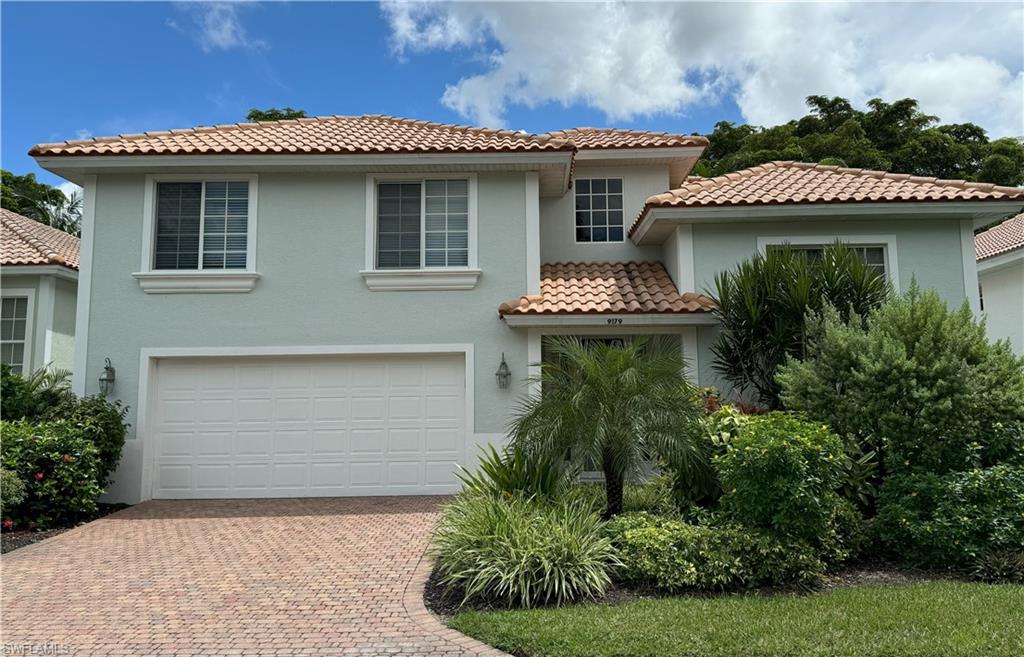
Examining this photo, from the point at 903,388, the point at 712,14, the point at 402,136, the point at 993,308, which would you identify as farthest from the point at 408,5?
the point at 993,308

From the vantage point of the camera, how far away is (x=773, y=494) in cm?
662

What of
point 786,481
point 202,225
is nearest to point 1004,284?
point 786,481

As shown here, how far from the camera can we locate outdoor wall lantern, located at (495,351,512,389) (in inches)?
452

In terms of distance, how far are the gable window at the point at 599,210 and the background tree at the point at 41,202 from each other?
2065 centimetres

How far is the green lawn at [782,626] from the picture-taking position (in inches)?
190

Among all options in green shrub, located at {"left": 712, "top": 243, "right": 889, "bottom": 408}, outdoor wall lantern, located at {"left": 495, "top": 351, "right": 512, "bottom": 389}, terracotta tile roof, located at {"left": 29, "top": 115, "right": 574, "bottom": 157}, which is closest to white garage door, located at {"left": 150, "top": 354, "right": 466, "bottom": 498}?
outdoor wall lantern, located at {"left": 495, "top": 351, "right": 512, "bottom": 389}

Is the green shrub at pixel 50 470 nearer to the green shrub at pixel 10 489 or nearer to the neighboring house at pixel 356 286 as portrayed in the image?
the green shrub at pixel 10 489

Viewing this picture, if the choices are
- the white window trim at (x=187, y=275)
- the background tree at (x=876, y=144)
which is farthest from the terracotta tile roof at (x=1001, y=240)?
the white window trim at (x=187, y=275)

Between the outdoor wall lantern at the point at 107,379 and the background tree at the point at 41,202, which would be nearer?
the outdoor wall lantern at the point at 107,379

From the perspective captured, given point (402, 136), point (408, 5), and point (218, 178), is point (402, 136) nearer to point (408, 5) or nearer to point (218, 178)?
point (408, 5)

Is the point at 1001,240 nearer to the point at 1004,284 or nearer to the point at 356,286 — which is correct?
the point at 1004,284

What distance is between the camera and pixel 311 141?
12.4m

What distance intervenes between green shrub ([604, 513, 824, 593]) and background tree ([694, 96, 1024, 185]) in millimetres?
23639

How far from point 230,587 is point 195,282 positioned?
6590 mm
